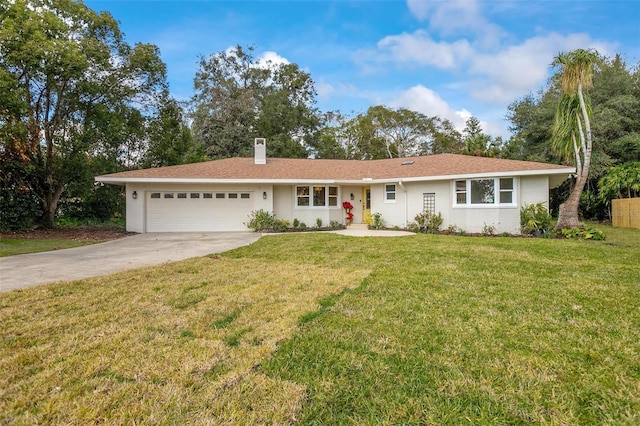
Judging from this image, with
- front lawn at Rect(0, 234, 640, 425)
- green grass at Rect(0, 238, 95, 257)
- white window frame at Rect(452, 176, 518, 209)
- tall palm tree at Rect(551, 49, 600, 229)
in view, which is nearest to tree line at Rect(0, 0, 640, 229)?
tall palm tree at Rect(551, 49, 600, 229)

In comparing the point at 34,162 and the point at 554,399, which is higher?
the point at 34,162

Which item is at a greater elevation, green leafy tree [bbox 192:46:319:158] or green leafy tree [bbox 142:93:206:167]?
green leafy tree [bbox 192:46:319:158]

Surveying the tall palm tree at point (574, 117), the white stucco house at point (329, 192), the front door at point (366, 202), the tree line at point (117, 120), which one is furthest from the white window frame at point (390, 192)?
the tree line at point (117, 120)

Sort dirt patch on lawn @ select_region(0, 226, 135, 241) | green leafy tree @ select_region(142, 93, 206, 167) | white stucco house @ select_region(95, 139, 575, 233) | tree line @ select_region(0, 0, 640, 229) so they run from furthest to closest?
green leafy tree @ select_region(142, 93, 206, 167) < white stucco house @ select_region(95, 139, 575, 233) < tree line @ select_region(0, 0, 640, 229) < dirt patch on lawn @ select_region(0, 226, 135, 241)

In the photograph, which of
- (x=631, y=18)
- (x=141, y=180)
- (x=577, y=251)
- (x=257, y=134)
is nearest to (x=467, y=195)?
(x=577, y=251)

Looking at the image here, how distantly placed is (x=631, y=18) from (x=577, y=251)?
11.9m

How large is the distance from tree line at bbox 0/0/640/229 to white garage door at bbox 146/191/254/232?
3.98m

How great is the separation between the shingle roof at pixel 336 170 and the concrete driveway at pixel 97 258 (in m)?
3.70

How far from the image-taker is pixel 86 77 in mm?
13812

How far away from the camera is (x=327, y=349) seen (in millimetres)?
3010

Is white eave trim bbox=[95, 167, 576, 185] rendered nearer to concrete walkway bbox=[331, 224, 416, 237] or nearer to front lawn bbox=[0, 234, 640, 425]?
concrete walkway bbox=[331, 224, 416, 237]

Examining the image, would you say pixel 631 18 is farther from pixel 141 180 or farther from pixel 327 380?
pixel 141 180

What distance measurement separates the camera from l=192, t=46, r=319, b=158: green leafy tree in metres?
26.8

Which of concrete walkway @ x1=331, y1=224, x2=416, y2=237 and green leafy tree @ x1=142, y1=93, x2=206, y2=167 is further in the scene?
green leafy tree @ x1=142, y1=93, x2=206, y2=167
